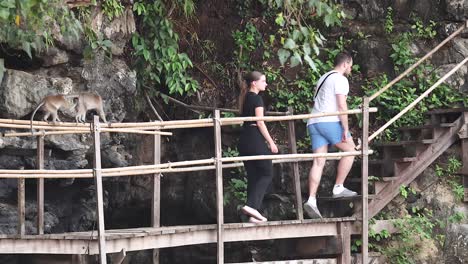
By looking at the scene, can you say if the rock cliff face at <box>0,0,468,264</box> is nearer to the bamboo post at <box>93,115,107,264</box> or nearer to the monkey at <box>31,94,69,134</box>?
the monkey at <box>31,94,69,134</box>

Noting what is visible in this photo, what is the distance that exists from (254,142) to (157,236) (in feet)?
4.28

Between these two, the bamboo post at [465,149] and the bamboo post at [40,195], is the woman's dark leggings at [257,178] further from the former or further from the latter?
the bamboo post at [465,149]

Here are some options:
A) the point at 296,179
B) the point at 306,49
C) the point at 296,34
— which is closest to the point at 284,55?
the point at 306,49

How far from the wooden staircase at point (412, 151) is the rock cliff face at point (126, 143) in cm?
66

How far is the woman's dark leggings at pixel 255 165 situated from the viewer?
9.29m

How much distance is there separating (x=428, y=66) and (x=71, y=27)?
5.32 m

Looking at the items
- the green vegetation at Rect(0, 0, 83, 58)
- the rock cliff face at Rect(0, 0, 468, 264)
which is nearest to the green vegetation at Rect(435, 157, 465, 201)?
the rock cliff face at Rect(0, 0, 468, 264)

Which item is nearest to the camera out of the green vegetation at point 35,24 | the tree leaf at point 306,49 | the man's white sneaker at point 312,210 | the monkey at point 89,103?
the green vegetation at point 35,24

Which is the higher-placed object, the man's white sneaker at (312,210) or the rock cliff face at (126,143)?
the rock cliff face at (126,143)

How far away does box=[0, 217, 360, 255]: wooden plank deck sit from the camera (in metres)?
8.48

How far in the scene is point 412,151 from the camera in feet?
36.4

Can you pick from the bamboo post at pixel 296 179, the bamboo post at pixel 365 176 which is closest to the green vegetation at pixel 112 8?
the bamboo post at pixel 296 179

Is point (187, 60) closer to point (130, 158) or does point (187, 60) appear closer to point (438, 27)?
point (130, 158)

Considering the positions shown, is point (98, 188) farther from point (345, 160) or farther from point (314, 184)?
point (345, 160)
